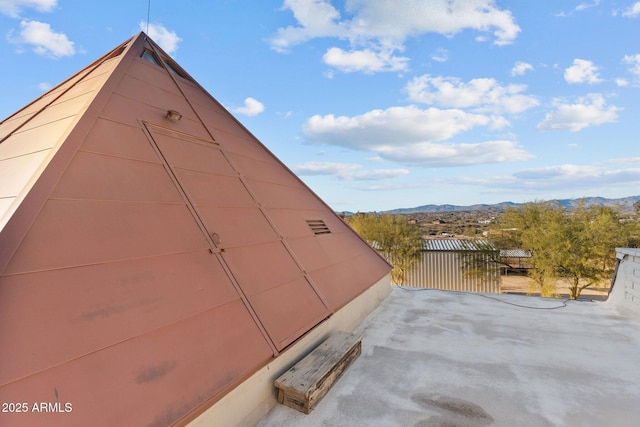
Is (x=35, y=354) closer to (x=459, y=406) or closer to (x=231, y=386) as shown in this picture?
(x=231, y=386)

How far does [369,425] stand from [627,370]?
282cm

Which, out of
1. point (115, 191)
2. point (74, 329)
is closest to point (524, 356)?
point (74, 329)

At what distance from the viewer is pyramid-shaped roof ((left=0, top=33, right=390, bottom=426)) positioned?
56.7 inches

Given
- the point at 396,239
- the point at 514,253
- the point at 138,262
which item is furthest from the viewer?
the point at 396,239

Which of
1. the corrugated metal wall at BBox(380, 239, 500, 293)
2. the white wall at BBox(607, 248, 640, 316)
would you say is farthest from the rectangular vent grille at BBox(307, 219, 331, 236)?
the corrugated metal wall at BBox(380, 239, 500, 293)

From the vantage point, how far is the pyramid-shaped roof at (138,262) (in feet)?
4.73

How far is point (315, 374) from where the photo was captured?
2375 millimetres

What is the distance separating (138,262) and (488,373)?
3260 mm

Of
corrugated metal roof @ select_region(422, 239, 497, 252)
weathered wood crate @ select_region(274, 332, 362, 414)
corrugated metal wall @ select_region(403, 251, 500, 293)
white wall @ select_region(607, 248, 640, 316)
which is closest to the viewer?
weathered wood crate @ select_region(274, 332, 362, 414)

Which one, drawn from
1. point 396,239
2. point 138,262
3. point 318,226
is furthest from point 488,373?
point 396,239

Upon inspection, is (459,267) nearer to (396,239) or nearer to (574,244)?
(396,239)

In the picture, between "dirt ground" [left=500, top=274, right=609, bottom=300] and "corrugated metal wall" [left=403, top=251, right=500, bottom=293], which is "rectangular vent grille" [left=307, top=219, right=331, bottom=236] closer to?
"corrugated metal wall" [left=403, top=251, right=500, bottom=293]

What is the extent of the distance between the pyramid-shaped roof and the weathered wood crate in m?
0.26

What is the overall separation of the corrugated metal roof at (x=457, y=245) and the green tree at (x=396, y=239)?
2.29 feet
